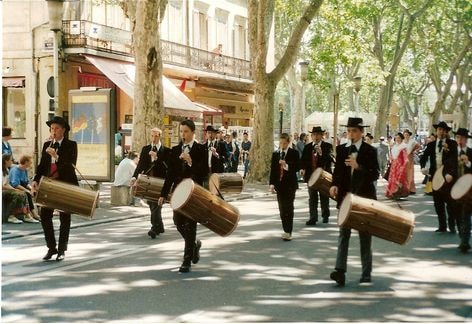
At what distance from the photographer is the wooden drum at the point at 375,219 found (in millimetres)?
7457

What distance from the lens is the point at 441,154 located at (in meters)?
12.3

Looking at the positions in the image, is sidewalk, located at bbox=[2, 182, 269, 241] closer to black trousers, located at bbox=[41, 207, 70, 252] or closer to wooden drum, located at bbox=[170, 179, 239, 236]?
black trousers, located at bbox=[41, 207, 70, 252]

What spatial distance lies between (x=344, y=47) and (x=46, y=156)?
74.4ft

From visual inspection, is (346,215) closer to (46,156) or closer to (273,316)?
(273,316)

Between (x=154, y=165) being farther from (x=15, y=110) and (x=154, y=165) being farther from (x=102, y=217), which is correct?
(x=15, y=110)

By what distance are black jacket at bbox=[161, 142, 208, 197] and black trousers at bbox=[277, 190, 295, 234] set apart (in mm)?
2653

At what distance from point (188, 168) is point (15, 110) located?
17.6 metres

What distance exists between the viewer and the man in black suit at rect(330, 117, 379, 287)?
795cm

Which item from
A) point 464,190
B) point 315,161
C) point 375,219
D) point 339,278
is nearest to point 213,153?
point 315,161

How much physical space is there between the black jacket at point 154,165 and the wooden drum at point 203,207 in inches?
142

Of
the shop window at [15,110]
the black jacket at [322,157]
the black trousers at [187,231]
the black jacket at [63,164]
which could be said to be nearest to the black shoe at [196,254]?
the black trousers at [187,231]

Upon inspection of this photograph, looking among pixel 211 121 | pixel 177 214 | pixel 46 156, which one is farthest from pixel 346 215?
pixel 211 121

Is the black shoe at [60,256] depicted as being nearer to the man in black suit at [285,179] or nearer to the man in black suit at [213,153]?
the man in black suit at [285,179]

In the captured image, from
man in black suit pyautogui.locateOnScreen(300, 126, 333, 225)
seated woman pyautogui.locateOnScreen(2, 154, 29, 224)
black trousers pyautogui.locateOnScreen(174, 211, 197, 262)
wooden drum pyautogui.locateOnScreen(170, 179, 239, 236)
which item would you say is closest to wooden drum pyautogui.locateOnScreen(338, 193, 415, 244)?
wooden drum pyautogui.locateOnScreen(170, 179, 239, 236)
